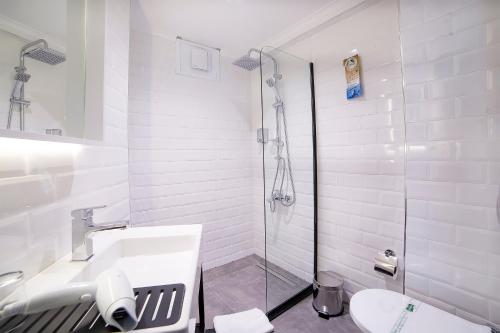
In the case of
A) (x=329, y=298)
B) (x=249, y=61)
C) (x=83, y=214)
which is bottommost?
(x=329, y=298)

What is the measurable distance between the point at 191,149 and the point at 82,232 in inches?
57.0

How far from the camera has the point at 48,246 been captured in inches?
28.7

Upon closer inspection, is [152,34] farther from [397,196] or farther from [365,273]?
[365,273]

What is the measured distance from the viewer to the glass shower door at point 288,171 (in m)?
1.92

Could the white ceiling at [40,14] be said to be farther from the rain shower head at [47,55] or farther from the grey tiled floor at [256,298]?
the grey tiled floor at [256,298]

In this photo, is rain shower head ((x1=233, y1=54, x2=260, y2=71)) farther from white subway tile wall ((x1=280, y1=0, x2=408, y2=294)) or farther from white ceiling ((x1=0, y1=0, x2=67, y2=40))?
white ceiling ((x1=0, y1=0, x2=67, y2=40))

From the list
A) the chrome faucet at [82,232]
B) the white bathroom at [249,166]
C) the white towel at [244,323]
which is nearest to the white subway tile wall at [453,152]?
the white bathroom at [249,166]

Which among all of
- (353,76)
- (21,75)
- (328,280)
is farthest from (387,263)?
(21,75)

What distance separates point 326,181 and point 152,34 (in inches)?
80.4

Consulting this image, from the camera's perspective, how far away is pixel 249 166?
2611 mm

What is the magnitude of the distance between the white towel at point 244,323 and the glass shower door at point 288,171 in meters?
0.37

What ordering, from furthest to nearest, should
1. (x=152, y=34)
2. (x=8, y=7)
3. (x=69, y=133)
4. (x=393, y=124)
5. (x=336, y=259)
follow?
(x=152, y=34) → (x=336, y=259) → (x=393, y=124) → (x=69, y=133) → (x=8, y=7)

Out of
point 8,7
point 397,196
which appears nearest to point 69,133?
point 8,7

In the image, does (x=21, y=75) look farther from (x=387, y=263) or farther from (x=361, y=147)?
(x=387, y=263)
